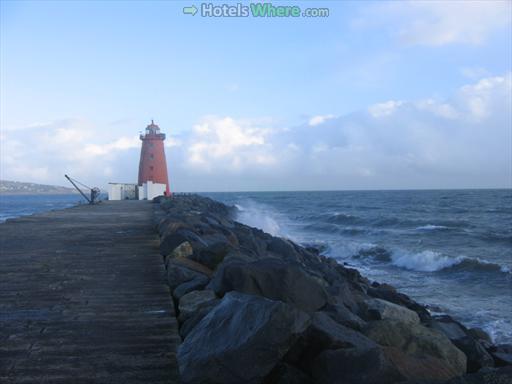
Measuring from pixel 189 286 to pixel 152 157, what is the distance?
1181 inches

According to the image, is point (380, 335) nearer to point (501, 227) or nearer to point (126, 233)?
point (126, 233)

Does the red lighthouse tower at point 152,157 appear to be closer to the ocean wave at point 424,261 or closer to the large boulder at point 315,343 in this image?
the ocean wave at point 424,261

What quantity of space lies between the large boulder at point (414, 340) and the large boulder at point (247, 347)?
3.94 feet

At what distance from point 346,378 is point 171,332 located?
4.60 feet

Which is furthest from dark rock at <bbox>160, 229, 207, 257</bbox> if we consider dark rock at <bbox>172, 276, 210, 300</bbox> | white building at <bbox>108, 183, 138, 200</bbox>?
white building at <bbox>108, 183, 138, 200</bbox>

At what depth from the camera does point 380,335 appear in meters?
3.40

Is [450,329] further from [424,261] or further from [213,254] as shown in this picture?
[424,261]

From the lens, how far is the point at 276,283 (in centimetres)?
362

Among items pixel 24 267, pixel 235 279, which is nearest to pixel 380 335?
pixel 235 279

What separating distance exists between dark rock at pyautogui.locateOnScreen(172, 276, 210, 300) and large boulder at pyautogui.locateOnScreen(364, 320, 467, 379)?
1.52 metres

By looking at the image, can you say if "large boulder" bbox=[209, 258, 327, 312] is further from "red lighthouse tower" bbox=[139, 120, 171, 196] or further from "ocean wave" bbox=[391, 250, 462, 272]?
"red lighthouse tower" bbox=[139, 120, 171, 196]

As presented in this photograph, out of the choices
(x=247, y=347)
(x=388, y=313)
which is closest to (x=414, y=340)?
(x=247, y=347)

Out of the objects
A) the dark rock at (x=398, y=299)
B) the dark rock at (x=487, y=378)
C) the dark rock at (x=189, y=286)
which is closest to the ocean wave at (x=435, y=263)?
the dark rock at (x=398, y=299)

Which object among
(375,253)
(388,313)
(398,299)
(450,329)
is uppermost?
(388,313)
